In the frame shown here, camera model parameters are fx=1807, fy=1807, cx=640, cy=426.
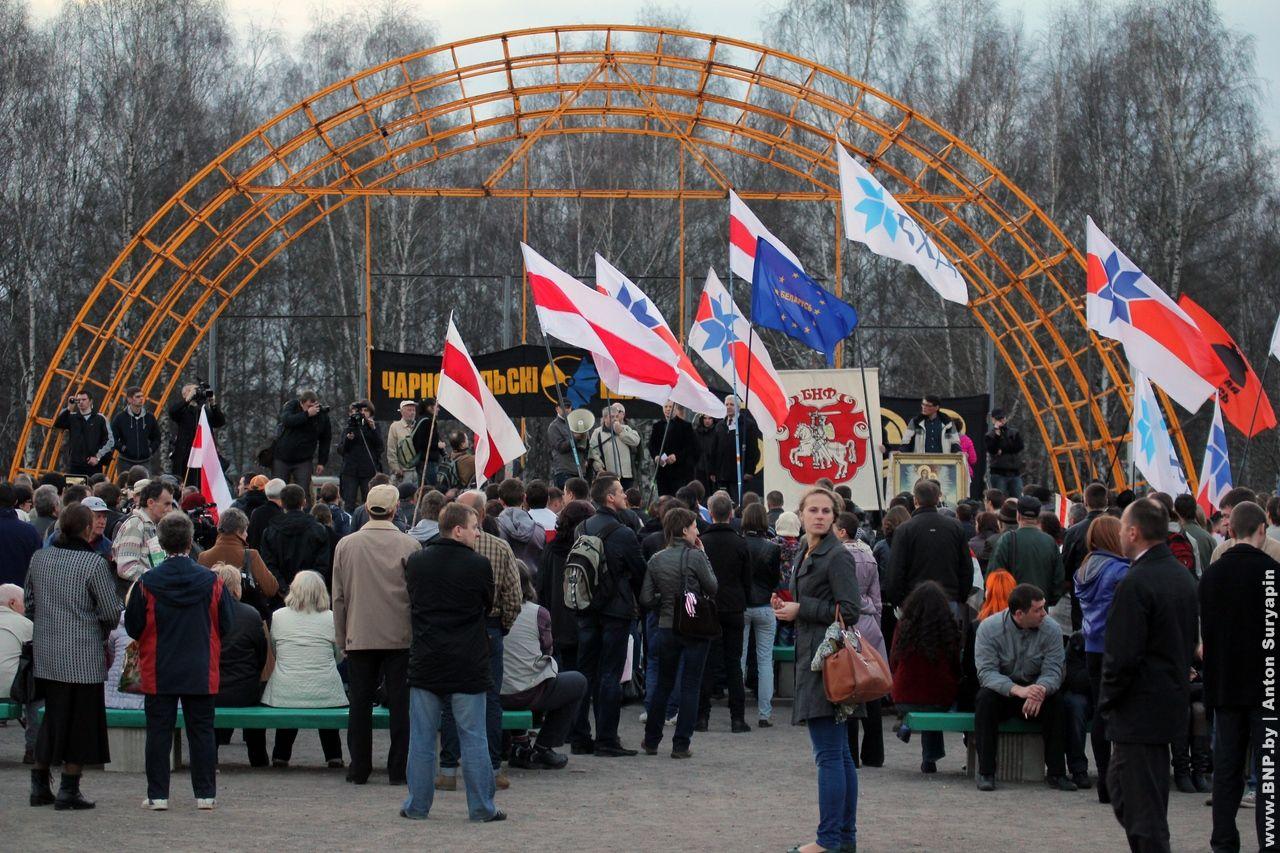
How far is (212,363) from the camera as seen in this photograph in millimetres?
24875

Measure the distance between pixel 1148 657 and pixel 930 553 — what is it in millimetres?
5603

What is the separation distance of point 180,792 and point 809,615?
4314 millimetres

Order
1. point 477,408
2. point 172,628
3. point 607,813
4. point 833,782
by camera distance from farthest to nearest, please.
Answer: point 477,408, point 607,813, point 172,628, point 833,782

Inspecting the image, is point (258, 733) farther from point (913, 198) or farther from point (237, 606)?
point (913, 198)

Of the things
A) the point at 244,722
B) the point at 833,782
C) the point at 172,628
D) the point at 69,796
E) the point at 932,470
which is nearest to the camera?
the point at 833,782

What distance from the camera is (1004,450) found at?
23562 millimetres

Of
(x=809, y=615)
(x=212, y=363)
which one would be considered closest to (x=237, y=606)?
(x=809, y=615)

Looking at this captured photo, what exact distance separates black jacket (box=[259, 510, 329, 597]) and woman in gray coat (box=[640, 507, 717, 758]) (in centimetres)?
279

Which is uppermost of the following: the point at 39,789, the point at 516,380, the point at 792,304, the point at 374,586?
the point at 516,380

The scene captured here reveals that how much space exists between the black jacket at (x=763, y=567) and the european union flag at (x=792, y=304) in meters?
3.51

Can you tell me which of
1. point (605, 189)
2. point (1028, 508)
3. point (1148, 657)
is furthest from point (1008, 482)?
point (605, 189)

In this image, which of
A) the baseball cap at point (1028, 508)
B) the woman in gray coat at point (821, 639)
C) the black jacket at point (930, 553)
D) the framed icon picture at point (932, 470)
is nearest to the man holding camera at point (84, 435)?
the framed icon picture at point (932, 470)

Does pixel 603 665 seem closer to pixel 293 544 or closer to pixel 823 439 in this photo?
pixel 293 544

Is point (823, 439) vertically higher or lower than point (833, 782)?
higher
